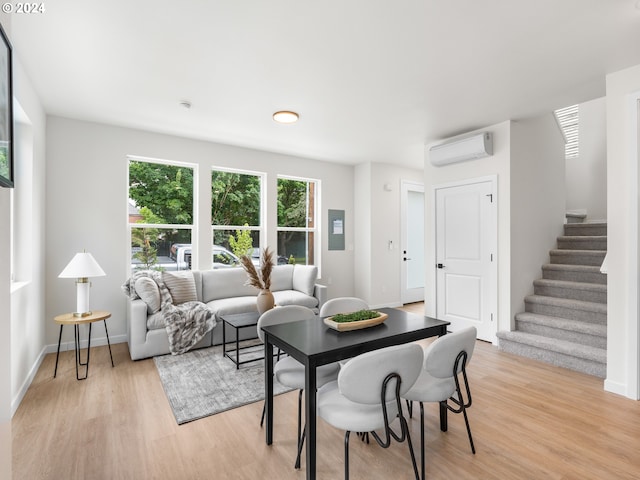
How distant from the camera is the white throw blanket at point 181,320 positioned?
369cm

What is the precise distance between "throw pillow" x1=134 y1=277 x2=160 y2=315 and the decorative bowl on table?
2.40 m

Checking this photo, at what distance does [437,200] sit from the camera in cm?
480

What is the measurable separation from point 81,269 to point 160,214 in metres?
1.47

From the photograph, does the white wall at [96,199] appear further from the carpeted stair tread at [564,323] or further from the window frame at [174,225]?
the carpeted stair tread at [564,323]

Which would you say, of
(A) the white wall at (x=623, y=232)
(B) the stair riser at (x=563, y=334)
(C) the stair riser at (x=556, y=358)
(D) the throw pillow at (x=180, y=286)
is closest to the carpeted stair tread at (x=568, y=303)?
(B) the stair riser at (x=563, y=334)

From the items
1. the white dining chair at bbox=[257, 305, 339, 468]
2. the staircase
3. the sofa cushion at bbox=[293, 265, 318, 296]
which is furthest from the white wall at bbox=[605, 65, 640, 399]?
the sofa cushion at bbox=[293, 265, 318, 296]

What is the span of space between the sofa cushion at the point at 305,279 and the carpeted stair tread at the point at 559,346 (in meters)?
2.53

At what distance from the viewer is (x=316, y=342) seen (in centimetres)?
188

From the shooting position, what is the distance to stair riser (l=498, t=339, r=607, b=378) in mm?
3203

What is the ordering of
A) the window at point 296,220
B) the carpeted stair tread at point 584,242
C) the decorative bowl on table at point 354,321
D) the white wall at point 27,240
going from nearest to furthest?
the decorative bowl on table at point 354,321
the white wall at point 27,240
the carpeted stair tread at point 584,242
the window at point 296,220

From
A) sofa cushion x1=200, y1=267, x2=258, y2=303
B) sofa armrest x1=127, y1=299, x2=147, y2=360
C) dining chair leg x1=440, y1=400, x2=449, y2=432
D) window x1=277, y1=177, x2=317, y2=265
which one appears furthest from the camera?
window x1=277, y1=177, x2=317, y2=265

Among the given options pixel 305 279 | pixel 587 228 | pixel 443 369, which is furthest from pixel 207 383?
pixel 587 228

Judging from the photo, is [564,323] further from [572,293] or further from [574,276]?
[574,276]

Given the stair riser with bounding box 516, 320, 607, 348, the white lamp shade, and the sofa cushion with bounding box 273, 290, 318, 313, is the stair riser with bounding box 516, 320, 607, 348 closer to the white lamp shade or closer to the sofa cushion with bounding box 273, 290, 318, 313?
the sofa cushion with bounding box 273, 290, 318, 313
